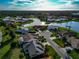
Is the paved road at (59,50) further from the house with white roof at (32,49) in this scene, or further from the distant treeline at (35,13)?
the distant treeline at (35,13)

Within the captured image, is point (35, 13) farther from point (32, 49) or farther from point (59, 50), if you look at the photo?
point (32, 49)

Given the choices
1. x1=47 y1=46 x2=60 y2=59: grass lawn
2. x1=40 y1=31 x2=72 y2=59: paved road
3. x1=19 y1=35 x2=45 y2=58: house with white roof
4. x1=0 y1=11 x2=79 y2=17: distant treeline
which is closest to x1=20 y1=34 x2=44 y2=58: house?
x1=19 y1=35 x2=45 y2=58: house with white roof

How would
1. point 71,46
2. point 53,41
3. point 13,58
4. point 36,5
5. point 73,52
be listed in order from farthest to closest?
point 36,5 < point 53,41 < point 71,46 < point 73,52 < point 13,58

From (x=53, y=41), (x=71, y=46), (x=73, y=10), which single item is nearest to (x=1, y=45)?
(x=53, y=41)

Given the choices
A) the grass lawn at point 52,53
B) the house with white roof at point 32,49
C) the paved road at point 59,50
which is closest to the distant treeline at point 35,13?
the paved road at point 59,50

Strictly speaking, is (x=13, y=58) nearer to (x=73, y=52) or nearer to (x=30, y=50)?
(x=30, y=50)

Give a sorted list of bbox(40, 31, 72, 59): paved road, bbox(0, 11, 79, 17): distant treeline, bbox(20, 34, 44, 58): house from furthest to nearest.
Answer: bbox(0, 11, 79, 17): distant treeline < bbox(40, 31, 72, 59): paved road < bbox(20, 34, 44, 58): house

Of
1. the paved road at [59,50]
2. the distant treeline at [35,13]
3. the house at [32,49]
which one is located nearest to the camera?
the house at [32,49]

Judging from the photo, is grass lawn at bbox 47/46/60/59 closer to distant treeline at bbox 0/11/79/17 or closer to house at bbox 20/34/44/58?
house at bbox 20/34/44/58

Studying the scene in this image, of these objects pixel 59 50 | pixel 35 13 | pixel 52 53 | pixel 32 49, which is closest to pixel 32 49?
pixel 32 49

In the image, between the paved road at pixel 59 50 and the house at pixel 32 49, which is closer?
the house at pixel 32 49

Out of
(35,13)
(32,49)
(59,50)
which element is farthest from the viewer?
(35,13)
